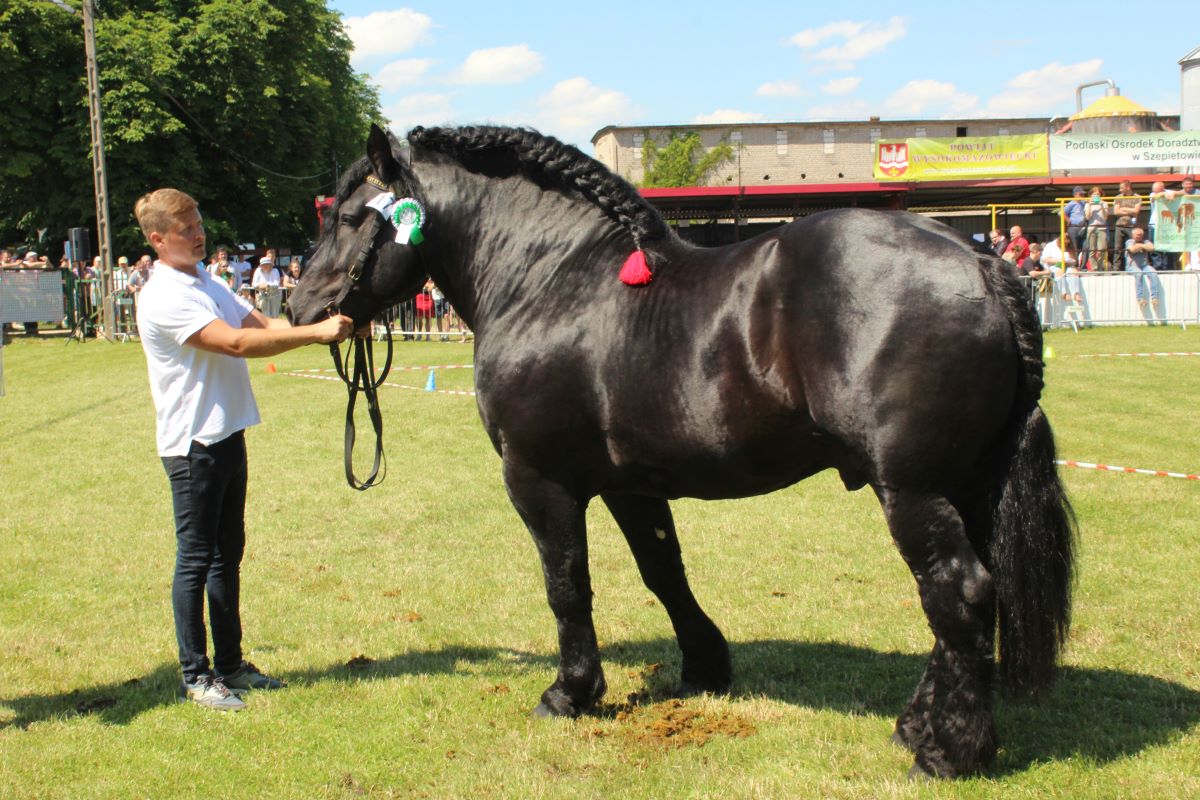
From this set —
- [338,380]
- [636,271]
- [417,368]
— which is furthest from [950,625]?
[417,368]

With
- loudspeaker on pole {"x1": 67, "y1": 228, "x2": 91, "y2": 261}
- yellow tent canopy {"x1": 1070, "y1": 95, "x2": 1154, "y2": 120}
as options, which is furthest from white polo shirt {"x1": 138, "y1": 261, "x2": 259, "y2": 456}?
yellow tent canopy {"x1": 1070, "y1": 95, "x2": 1154, "y2": 120}

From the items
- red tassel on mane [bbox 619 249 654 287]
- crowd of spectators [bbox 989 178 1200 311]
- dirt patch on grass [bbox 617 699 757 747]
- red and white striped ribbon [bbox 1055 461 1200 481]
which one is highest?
crowd of spectators [bbox 989 178 1200 311]

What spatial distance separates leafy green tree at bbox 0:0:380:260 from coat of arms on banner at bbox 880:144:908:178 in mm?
20860

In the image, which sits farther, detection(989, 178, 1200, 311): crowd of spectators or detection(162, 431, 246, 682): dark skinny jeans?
detection(989, 178, 1200, 311): crowd of spectators

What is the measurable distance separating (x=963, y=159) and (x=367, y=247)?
3355 cm

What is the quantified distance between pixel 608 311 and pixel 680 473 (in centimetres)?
69

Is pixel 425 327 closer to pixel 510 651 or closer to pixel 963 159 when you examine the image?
pixel 510 651

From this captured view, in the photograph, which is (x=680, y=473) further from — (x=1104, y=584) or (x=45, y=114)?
(x=45, y=114)

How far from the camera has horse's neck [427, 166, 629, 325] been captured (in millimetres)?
4156

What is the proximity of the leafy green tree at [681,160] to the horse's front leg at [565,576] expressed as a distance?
2500 inches

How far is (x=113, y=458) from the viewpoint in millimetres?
10367

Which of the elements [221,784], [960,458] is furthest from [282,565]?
[960,458]

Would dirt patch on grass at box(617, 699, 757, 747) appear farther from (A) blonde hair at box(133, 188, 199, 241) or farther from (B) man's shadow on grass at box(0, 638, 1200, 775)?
(A) blonde hair at box(133, 188, 199, 241)

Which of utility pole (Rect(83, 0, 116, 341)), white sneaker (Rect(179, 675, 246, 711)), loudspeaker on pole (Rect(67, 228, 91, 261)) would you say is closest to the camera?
white sneaker (Rect(179, 675, 246, 711))
